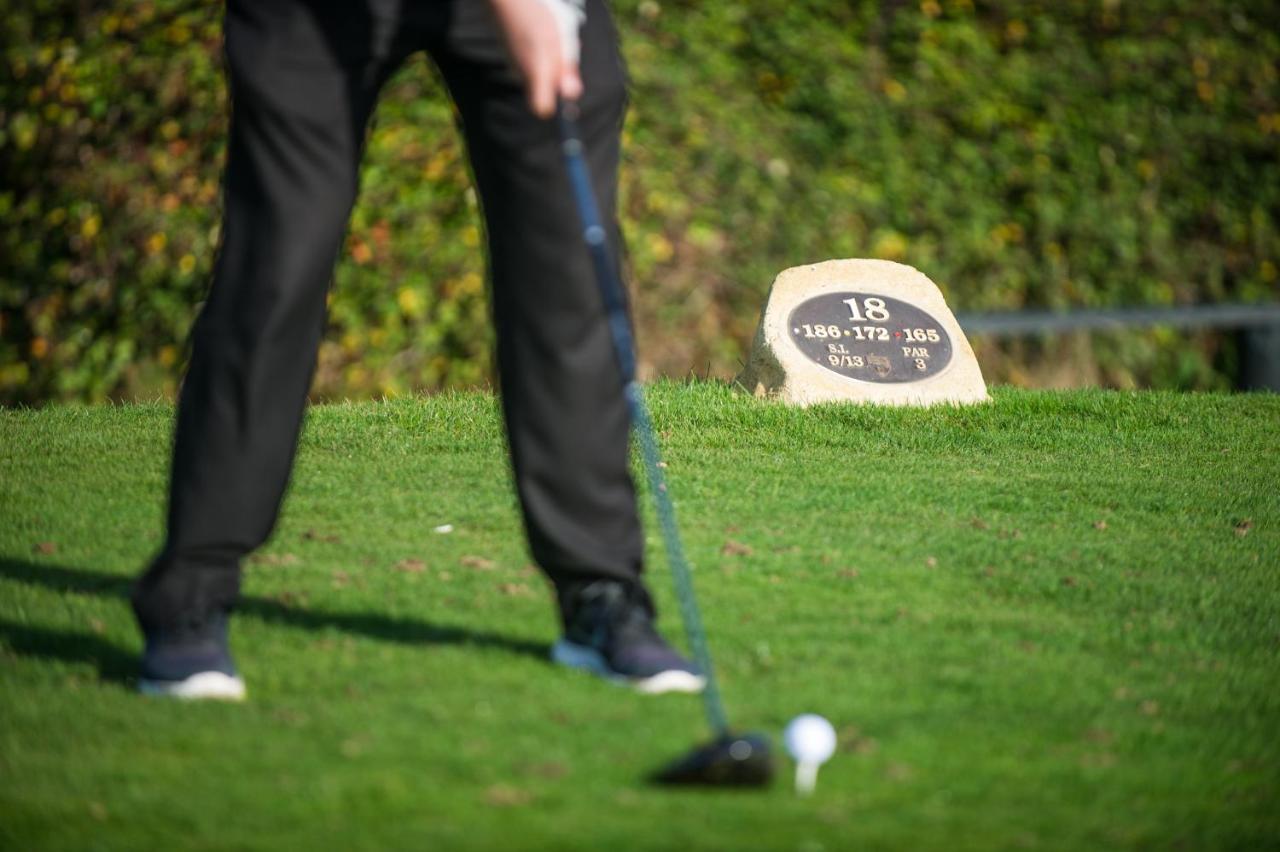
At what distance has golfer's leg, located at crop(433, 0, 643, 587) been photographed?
328 centimetres

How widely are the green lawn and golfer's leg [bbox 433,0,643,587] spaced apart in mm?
290

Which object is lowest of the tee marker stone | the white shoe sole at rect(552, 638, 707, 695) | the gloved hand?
the tee marker stone

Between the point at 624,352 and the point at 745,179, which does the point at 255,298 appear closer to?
the point at 624,352

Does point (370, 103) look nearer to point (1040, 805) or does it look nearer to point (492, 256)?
point (492, 256)

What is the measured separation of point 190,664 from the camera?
3170 mm

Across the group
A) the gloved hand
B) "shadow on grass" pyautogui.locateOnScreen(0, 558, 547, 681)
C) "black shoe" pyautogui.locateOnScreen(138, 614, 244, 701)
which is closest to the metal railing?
"shadow on grass" pyautogui.locateOnScreen(0, 558, 547, 681)

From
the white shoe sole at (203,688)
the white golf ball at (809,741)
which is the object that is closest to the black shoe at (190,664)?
the white shoe sole at (203,688)

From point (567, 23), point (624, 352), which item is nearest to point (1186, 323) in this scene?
point (624, 352)

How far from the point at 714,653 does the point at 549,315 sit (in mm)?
742

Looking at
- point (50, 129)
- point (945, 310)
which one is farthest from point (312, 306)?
point (50, 129)

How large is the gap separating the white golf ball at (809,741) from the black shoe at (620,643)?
1.65ft

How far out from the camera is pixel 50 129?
7.43 meters

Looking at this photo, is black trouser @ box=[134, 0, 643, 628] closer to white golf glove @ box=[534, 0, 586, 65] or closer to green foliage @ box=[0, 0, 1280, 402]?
white golf glove @ box=[534, 0, 586, 65]

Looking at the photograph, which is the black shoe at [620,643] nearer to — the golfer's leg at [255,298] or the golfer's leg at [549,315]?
the golfer's leg at [549,315]
